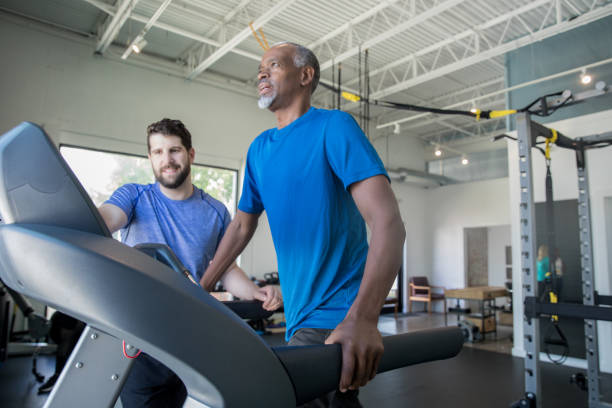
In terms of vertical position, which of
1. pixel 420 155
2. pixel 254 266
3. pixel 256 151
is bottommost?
pixel 254 266

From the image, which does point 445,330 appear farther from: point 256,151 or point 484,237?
point 484,237

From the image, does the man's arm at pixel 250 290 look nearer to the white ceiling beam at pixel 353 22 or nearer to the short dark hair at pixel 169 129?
the short dark hair at pixel 169 129

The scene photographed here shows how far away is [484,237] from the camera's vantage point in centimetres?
1170

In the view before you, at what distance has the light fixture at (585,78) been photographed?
5.14m

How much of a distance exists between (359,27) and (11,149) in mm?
6662

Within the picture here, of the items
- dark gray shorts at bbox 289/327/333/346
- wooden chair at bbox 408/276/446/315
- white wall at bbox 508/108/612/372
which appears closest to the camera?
dark gray shorts at bbox 289/327/333/346

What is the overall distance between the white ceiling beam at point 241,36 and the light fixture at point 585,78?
3.65 m

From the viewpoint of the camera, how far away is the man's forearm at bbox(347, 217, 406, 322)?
718 mm

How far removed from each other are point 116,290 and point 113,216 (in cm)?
113

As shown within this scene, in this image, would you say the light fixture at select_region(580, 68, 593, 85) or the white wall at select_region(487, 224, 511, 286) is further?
the white wall at select_region(487, 224, 511, 286)

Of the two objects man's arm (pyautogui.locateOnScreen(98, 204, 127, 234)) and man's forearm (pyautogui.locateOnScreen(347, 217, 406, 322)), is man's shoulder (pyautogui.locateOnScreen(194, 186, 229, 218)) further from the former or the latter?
man's forearm (pyautogui.locateOnScreen(347, 217, 406, 322))

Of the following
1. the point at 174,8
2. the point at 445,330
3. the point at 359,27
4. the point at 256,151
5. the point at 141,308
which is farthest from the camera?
the point at 359,27

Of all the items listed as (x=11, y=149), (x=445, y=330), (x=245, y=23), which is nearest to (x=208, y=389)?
(x=11, y=149)

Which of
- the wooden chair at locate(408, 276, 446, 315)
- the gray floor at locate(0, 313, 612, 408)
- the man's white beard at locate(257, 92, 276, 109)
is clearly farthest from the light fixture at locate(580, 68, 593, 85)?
the wooden chair at locate(408, 276, 446, 315)
